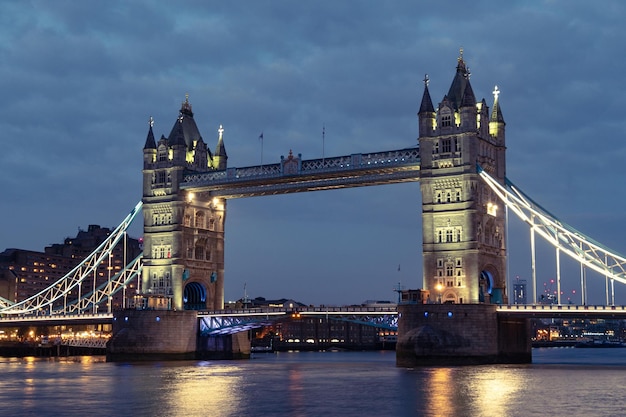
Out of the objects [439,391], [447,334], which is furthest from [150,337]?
[439,391]

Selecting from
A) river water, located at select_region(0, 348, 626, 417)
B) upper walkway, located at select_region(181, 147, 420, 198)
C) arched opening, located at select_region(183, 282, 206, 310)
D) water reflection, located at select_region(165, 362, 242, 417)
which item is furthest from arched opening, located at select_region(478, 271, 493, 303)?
arched opening, located at select_region(183, 282, 206, 310)

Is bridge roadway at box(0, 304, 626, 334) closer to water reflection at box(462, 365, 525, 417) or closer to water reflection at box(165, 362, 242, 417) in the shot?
water reflection at box(462, 365, 525, 417)

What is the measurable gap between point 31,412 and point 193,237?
58.2 metres

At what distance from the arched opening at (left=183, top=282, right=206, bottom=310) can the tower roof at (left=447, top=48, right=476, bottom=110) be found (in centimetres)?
3438

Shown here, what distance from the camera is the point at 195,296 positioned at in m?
109

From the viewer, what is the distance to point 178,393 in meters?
58.7

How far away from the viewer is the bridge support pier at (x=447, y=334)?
81.9 meters

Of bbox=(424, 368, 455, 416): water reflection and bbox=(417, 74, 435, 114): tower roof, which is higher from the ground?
bbox=(417, 74, 435, 114): tower roof

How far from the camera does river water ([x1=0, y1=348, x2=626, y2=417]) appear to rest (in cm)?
4956

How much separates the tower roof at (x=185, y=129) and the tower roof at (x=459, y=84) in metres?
31.3

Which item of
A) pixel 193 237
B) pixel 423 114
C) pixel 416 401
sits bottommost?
pixel 416 401

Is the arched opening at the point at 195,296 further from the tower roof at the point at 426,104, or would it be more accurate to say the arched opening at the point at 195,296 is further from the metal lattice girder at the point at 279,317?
the tower roof at the point at 426,104

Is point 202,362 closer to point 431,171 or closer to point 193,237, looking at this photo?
point 193,237

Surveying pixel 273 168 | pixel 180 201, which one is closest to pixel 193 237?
pixel 180 201
